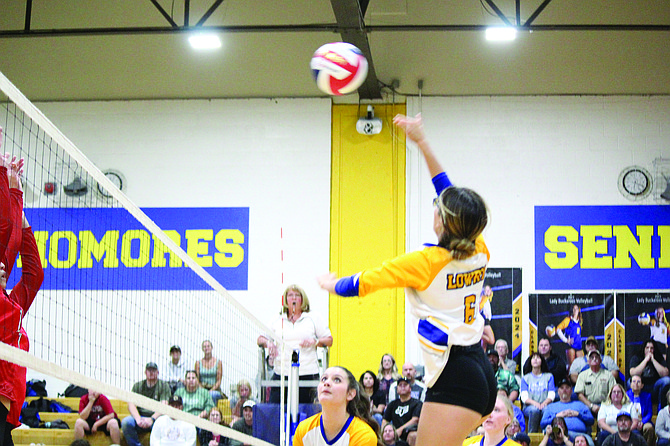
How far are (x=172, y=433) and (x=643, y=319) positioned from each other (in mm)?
8759

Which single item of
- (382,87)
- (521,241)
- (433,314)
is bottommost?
(433,314)

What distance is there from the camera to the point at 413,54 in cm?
1370

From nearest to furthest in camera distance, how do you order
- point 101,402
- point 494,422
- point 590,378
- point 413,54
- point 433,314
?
point 433,314
point 494,422
point 101,402
point 590,378
point 413,54

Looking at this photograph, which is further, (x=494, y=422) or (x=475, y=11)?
(x=475, y=11)

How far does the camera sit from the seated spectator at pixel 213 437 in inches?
404

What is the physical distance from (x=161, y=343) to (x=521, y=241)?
7024 mm

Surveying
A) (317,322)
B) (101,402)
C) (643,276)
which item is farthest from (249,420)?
(643,276)

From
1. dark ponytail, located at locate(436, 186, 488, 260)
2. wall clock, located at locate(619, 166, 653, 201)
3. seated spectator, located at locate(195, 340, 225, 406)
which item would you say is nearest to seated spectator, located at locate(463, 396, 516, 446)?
dark ponytail, located at locate(436, 186, 488, 260)

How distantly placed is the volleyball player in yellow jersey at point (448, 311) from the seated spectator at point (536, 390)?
346 inches

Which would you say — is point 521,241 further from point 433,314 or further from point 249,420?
point 433,314

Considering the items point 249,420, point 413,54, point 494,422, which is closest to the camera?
point 494,422

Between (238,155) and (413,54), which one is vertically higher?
(413,54)

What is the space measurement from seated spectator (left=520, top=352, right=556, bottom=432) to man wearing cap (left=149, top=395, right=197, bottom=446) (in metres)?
5.39

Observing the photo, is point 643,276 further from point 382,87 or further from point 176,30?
point 176,30
